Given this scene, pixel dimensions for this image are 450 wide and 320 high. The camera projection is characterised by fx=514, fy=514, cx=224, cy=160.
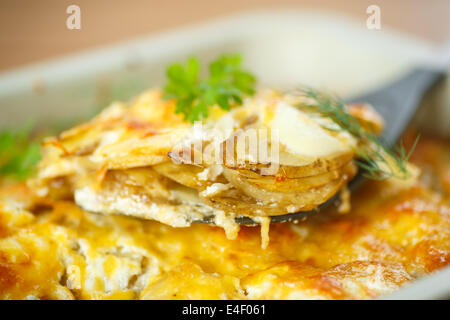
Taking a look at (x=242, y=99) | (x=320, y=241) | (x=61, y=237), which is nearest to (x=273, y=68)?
(x=242, y=99)

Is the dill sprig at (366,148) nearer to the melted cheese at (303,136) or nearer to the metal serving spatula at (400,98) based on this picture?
the melted cheese at (303,136)

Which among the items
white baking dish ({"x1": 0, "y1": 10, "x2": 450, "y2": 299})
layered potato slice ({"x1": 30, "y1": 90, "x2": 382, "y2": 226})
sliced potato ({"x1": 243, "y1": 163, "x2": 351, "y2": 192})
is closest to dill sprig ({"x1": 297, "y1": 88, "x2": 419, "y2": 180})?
layered potato slice ({"x1": 30, "y1": 90, "x2": 382, "y2": 226})

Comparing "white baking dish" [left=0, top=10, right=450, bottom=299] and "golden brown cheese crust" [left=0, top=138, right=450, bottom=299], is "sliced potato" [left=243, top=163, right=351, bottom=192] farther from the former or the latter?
"white baking dish" [left=0, top=10, right=450, bottom=299]

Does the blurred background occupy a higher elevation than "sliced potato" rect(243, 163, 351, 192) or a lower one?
higher

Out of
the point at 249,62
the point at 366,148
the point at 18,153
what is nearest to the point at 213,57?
the point at 249,62

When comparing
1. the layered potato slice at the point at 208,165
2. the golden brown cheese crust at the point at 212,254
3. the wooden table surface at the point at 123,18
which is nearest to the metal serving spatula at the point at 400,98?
the golden brown cheese crust at the point at 212,254

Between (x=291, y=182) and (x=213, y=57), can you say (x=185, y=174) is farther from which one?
(x=213, y=57)
